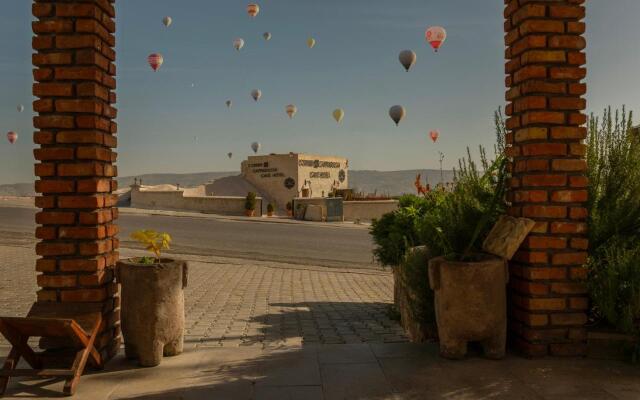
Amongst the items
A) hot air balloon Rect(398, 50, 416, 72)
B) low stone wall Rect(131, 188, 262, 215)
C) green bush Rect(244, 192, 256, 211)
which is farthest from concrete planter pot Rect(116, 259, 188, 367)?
hot air balloon Rect(398, 50, 416, 72)

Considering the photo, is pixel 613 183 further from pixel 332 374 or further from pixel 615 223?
pixel 332 374

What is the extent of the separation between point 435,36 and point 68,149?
98.1ft

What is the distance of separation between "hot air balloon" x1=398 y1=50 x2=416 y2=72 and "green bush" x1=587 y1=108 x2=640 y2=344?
1349 inches

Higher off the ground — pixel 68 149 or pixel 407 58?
pixel 407 58

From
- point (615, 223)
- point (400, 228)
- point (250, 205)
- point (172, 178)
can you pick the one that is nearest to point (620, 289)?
point (615, 223)

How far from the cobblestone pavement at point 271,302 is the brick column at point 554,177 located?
184 cm

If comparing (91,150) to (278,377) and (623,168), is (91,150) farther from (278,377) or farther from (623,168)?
(623,168)

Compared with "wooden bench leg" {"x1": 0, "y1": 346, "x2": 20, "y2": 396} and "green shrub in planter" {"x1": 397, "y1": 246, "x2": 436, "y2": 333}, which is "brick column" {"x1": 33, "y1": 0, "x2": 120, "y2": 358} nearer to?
"wooden bench leg" {"x1": 0, "y1": 346, "x2": 20, "y2": 396}

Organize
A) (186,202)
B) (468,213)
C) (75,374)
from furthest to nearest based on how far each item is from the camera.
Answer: (186,202)
(468,213)
(75,374)

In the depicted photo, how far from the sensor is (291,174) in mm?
45000

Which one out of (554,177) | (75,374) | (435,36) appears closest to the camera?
(75,374)

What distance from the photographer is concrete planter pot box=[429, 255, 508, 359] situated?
4145 mm

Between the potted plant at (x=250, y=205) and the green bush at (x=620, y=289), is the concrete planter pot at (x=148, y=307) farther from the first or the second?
the potted plant at (x=250, y=205)

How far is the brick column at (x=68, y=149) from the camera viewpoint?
4184 millimetres
